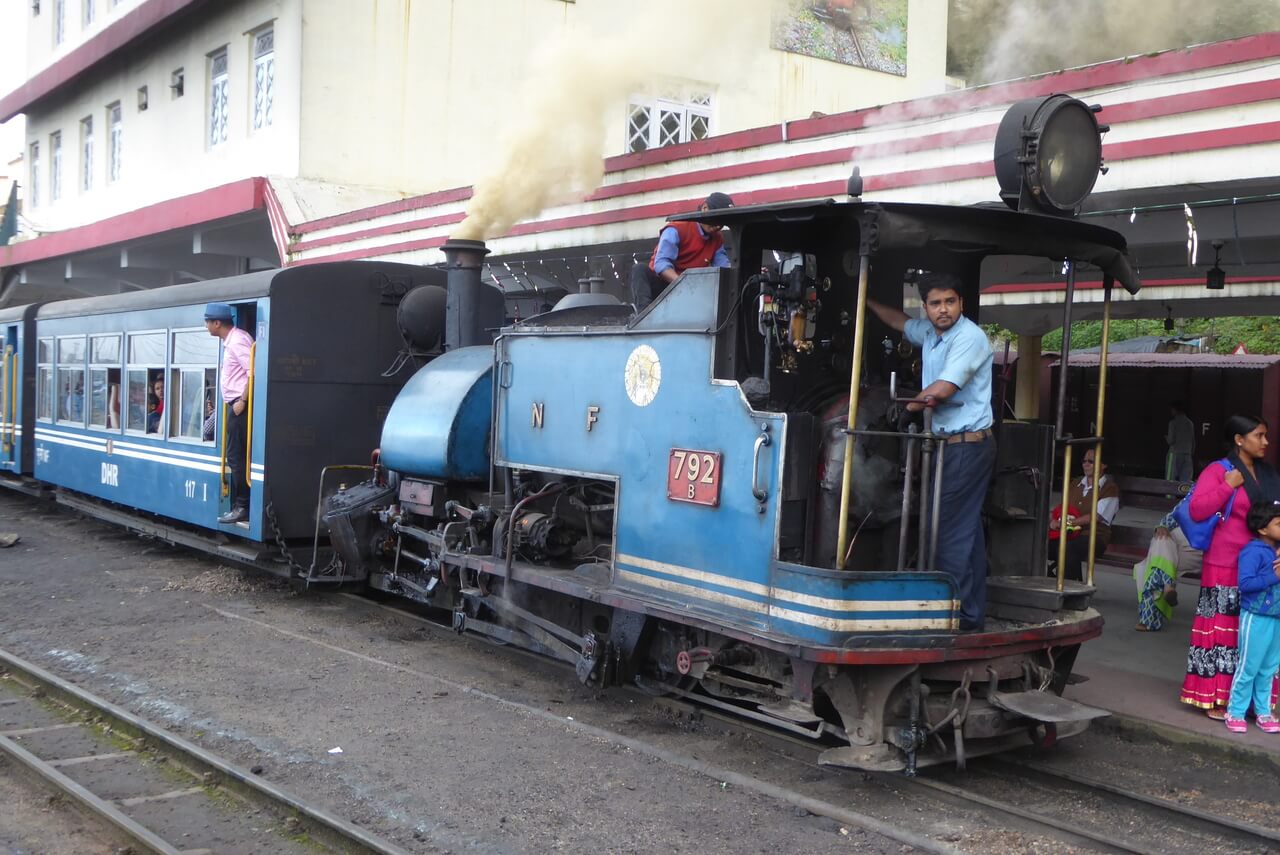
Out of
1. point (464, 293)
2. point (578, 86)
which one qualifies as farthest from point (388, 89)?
point (464, 293)

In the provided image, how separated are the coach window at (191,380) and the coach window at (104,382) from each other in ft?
5.56

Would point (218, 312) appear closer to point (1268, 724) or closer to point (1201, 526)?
point (1201, 526)

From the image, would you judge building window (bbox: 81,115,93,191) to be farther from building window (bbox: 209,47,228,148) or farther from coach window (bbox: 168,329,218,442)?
coach window (bbox: 168,329,218,442)

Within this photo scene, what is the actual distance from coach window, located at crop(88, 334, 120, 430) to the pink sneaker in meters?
10.4

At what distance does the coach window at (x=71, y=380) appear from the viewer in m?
12.8

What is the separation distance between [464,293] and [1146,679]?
17.5ft

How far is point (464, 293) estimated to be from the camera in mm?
8500

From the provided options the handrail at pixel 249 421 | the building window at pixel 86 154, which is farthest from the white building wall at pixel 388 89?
the handrail at pixel 249 421

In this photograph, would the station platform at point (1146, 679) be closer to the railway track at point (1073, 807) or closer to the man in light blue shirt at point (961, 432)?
the railway track at point (1073, 807)

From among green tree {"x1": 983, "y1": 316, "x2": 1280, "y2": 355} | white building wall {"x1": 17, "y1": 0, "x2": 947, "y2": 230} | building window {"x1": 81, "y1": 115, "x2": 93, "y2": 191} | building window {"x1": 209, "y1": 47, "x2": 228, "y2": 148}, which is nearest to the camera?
white building wall {"x1": 17, "y1": 0, "x2": 947, "y2": 230}

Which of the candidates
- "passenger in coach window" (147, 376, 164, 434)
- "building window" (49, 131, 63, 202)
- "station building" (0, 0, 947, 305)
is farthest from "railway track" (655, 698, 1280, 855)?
"building window" (49, 131, 63, 202)

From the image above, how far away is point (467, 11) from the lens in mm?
18594

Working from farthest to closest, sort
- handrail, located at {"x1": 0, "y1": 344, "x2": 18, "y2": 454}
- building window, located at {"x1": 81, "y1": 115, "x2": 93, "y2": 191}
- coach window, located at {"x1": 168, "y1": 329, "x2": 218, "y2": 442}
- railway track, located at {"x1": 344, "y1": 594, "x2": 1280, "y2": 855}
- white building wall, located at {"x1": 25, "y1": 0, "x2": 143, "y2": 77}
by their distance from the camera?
building window, located at {"x1": 81, "y1": 115, "x2": 93, "y2": 191} < white building wall, located at {"x1": 25, "y1": 0, "x2": 143, "y2": 77} < handrail, located at {"x1": 0, "y1": 344, "x2": 18, "y2": 454} < coach window, located at {"x1": 168, "y1": 329, "x2": 218, "y2": 442} < railway track, located at {"x1": 344, "y1": 594, "x2": 1280, "y2": 855}

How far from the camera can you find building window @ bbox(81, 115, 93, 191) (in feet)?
83.1
